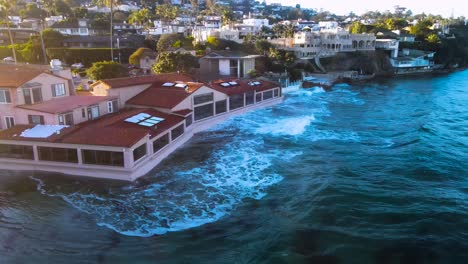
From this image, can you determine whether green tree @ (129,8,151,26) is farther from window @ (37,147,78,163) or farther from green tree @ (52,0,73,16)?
window @ (37,147,78,163)

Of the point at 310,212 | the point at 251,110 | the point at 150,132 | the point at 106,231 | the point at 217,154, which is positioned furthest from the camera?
the point at 251,110

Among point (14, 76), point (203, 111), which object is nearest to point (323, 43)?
point (203, 111)

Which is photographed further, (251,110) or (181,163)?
(251,110)

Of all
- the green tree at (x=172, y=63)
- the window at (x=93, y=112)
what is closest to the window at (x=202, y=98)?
the window at (x=93, y=112)

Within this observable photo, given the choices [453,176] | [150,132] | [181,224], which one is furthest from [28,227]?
[453,176]

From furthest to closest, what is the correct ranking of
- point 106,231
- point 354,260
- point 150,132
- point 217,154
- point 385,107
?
point 385,107 < point 217,154 < point 150,132 < point 106,231 < point 354,260

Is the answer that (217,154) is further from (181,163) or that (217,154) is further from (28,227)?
(28,227)

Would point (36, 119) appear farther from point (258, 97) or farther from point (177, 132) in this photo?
point (258, 97)
